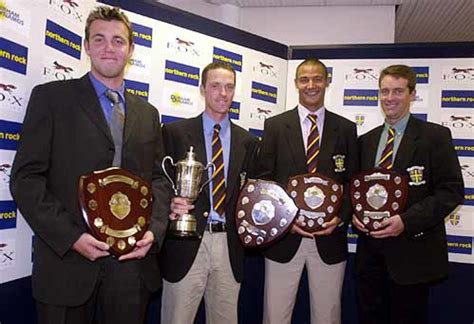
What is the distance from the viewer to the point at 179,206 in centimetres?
239

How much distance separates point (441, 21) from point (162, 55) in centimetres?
446

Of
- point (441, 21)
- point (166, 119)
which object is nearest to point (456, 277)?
point (166, 119)

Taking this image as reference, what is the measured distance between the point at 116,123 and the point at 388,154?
1670mm

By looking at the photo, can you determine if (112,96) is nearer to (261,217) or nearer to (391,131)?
(261,217)

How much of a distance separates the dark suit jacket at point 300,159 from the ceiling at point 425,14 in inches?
119

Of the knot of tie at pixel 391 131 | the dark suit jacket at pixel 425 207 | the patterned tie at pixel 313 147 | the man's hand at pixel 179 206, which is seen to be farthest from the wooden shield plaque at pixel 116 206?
the knot of tie at pixel 391 131

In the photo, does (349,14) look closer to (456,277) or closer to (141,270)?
(456,277)

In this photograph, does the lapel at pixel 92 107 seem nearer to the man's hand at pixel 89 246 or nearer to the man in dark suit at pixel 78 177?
the man in dark suit at pixel 78 177

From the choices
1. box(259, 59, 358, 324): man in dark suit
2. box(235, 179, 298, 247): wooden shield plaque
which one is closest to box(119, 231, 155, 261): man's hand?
box(235, 179, 298, 247): wooden shield plaque

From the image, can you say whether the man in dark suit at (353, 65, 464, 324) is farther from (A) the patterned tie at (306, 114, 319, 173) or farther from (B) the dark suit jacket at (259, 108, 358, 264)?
(A) the patterned tie at (306, 114, 319, 173)

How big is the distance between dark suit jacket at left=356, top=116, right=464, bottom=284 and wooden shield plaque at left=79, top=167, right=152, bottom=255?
1.50 metres

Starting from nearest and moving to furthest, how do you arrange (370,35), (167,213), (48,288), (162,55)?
(48,288) < (167,213) < (162,55) < (370,35)

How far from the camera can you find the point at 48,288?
1.90m

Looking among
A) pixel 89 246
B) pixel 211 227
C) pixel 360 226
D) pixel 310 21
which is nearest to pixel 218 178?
pixel 211 227
